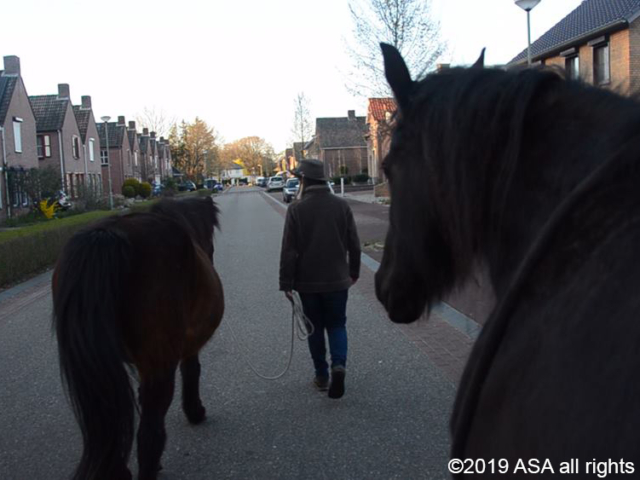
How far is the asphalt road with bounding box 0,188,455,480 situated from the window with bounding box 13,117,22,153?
28.9 m

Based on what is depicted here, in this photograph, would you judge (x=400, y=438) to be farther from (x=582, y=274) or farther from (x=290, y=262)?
(x=582, y=274)

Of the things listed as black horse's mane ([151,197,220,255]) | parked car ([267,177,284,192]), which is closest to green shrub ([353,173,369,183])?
parked car ([267,177,284,192])

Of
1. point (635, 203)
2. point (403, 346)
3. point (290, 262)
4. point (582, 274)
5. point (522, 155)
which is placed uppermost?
point (522, 155)

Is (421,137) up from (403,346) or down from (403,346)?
up

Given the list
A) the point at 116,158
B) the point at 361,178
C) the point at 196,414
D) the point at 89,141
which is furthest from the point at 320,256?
the point at 116,158

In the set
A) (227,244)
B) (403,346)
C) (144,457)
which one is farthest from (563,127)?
(227,244)

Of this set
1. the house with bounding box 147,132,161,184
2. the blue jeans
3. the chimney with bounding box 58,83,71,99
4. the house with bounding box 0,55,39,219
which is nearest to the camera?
the blue jeans

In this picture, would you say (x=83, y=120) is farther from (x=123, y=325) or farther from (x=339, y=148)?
(x=123, y=325)

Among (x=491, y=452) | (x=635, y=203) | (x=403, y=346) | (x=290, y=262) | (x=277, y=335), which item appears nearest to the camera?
(x=635, y=203)

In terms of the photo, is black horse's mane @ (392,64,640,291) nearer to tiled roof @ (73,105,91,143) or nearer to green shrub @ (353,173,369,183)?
tiled roof @ (73,105,91,143)

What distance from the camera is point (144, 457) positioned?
351 cm

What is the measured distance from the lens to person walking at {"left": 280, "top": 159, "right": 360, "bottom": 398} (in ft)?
17.1

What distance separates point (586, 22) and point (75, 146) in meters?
36.3

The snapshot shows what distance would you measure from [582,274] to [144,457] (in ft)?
10.2
